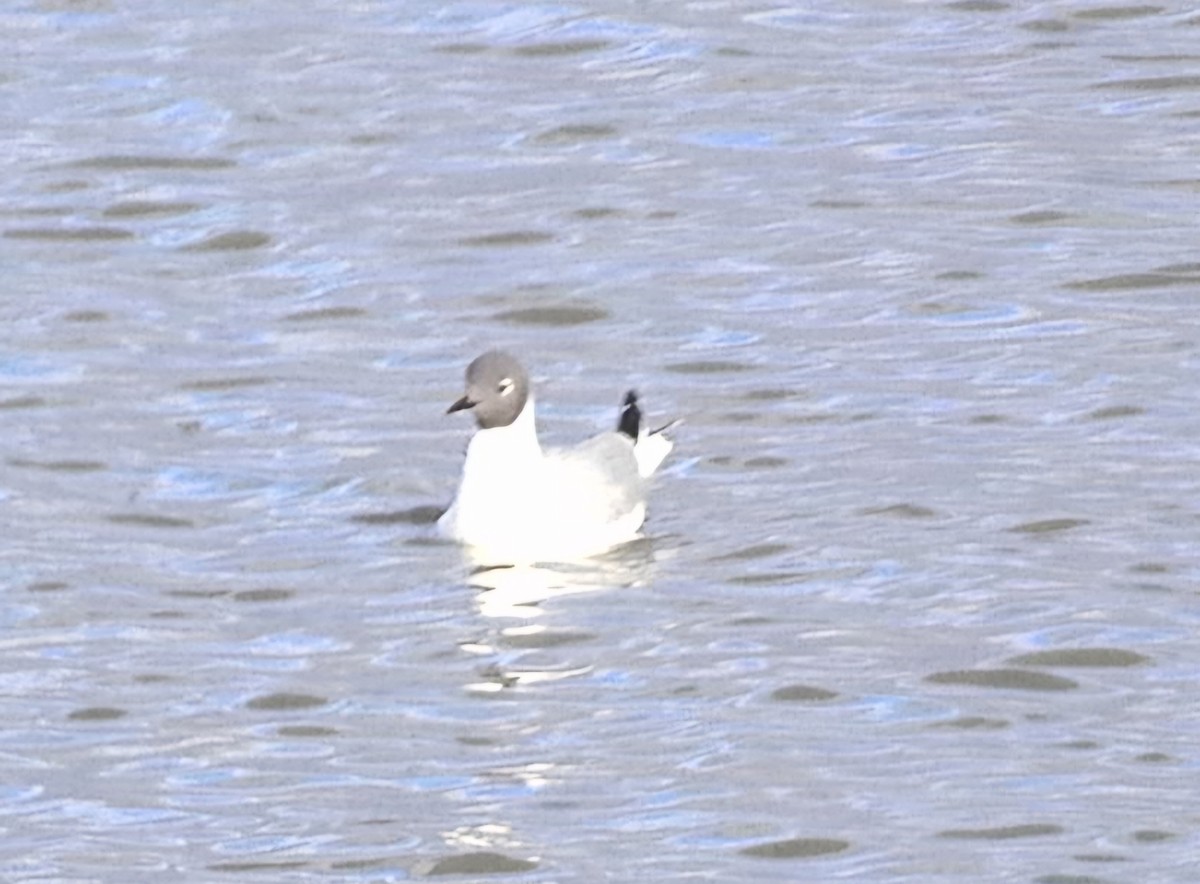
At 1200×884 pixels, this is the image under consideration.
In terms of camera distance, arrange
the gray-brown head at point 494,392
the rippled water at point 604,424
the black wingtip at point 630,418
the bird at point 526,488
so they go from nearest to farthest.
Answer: the rippled water at point 604,424, the bird at point 526,488, the gray-brown head at point 494,392, the black wingtip at point 630,418

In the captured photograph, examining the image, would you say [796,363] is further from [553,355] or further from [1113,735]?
[1113,735]

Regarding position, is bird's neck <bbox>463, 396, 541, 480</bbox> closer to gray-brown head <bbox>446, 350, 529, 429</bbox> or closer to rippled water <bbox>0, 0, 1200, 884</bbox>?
gray-brown head <bbox>446, 350, 529, 429</bbox>

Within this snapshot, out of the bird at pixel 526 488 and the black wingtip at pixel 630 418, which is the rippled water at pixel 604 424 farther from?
the black wingtip at pixel 630 418

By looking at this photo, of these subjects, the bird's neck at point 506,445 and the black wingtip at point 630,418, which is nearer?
the bird's neck at point 506,445

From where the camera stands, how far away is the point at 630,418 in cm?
1540

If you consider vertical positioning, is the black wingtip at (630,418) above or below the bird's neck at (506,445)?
below

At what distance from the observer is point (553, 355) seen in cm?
1723

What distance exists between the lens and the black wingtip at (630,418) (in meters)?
15.4

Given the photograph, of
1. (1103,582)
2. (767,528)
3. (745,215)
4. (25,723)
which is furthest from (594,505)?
(745,215)

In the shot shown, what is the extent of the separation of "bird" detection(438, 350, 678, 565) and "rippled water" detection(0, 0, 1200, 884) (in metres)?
0.20

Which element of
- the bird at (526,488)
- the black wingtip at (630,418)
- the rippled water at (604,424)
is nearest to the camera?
the rippled water at (604,424)

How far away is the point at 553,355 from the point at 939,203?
2.71 m

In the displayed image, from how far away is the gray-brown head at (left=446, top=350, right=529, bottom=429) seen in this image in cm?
1490

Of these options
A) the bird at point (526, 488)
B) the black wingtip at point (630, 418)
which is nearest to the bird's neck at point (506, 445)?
the bird at point (526, 488)
